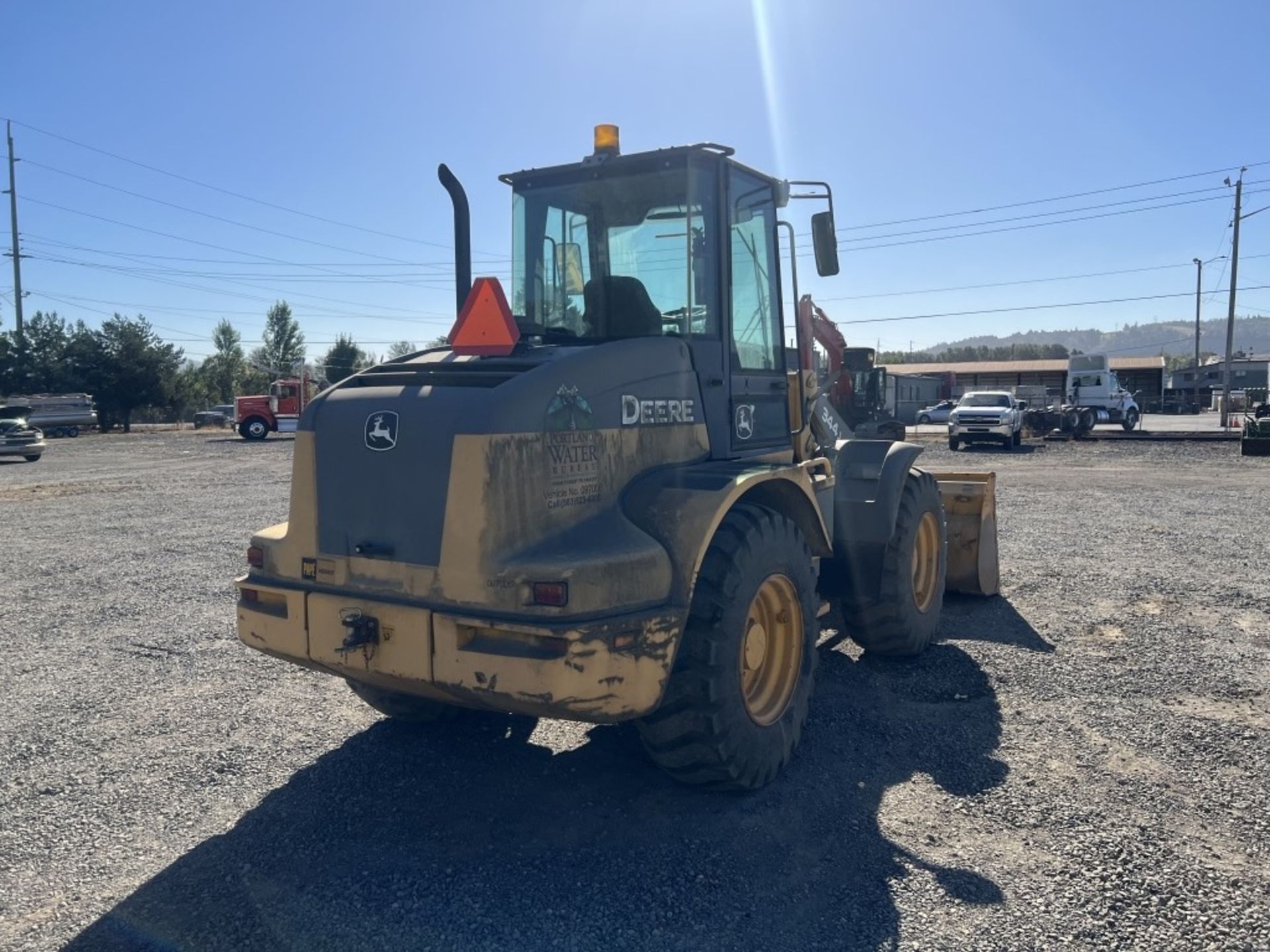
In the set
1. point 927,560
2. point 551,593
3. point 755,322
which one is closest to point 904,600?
point 927,560

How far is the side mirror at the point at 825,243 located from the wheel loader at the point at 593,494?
0.01 metres

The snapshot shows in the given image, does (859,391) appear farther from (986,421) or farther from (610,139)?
(986,421)

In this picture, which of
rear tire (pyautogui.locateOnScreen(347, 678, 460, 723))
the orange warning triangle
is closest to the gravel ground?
rear tire (pyautogui.locateOnScreen(347, 678, 460, 723))

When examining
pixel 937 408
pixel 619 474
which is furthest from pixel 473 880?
pixel 937 408

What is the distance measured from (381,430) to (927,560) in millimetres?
4390

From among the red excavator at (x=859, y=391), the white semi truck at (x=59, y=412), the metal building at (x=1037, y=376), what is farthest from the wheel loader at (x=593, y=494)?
the metal building at (x=1037, y=376)

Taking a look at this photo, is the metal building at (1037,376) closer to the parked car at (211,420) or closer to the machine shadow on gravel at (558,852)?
the parked car at (211,420)

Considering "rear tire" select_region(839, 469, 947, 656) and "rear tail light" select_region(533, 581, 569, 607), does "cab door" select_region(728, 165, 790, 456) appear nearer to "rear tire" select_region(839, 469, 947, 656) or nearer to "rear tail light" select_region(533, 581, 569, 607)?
"rear tire" select_region(839, 469, 947, 656)

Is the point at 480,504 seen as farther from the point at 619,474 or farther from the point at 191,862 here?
the point at 191,862

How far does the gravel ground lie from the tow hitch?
82cm

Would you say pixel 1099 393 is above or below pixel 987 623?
above

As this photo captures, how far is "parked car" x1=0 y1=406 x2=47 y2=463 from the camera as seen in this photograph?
26.8 meters

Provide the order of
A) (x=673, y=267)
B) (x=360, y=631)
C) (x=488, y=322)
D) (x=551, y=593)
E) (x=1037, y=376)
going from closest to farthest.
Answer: (x=551, y=593), (x=360, y=631), (x=488, y=322), (x=673, y=267), (x=1037, y=376)

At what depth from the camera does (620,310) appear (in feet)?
14.9
